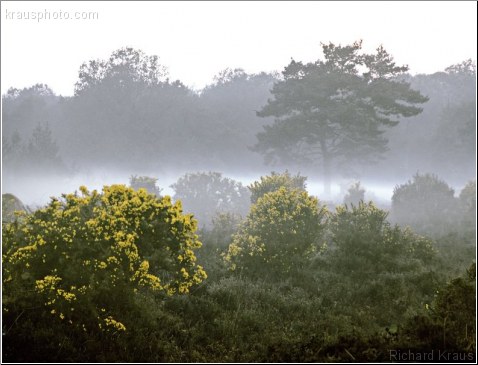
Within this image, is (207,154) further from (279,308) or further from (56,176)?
(279,308)

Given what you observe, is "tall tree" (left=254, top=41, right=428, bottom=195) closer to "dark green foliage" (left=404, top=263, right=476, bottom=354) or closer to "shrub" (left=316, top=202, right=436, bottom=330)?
"shrub" (left=316, top=202, right=436, bottom=330)

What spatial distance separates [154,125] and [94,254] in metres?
52.0

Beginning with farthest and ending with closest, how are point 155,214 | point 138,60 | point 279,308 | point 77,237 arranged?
point 138,60
point 279,308
point 155,214
point 77,237

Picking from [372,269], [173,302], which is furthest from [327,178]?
[173,302]

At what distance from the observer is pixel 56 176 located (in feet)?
136

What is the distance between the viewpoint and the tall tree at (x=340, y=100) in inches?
1372

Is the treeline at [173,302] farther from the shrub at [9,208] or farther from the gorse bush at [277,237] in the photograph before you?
the shrub at [9,208]

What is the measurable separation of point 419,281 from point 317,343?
5132 millimetres

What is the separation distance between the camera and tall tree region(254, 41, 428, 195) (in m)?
34.8

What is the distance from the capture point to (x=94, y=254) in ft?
23.1

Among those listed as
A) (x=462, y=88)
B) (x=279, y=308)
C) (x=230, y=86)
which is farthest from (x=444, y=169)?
(x=279, y=308)

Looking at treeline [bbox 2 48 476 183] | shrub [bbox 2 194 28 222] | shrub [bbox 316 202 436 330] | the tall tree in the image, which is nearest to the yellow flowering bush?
shrub [bbox 316 202 436 330]

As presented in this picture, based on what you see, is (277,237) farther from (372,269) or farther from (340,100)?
(340,100)

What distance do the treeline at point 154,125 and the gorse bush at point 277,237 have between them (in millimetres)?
40065
